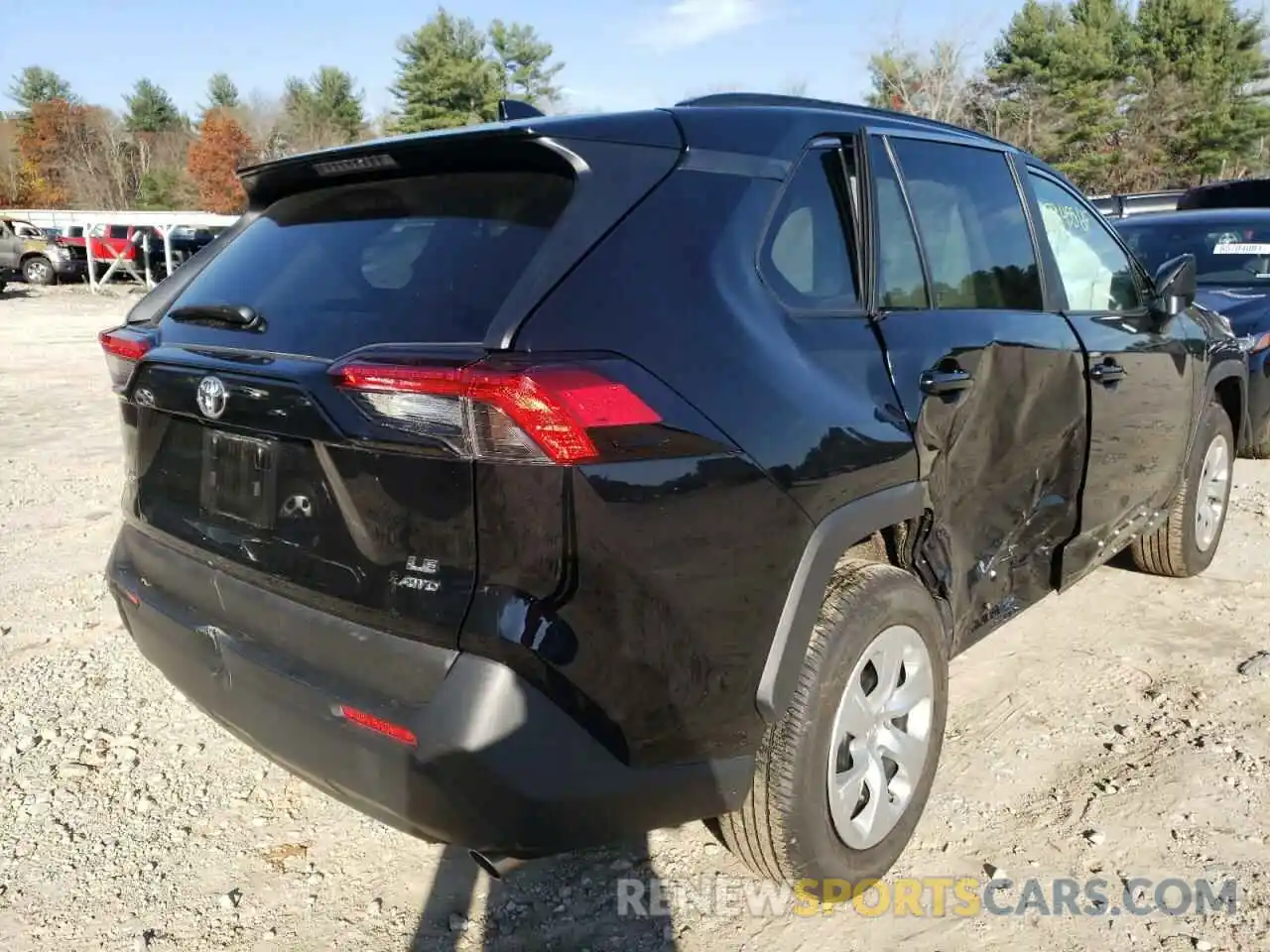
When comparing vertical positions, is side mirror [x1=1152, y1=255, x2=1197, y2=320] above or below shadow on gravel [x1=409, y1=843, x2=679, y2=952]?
above

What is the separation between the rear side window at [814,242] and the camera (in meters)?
2.30

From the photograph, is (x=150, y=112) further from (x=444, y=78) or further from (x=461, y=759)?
(x=461, y=759)

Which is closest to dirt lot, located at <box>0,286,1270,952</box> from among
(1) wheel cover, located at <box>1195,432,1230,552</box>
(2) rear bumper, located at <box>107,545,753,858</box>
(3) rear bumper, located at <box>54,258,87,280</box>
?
(1) wheel cover, located at <box>1195,432,1230,552</box>

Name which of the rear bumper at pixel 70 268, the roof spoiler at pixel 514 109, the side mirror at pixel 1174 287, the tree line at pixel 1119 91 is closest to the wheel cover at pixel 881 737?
the roof spoiler at pixel 514 109

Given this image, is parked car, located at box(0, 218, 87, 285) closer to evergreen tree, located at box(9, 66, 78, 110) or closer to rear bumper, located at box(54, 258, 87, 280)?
rear bumper, located at box(54, 258, 87, 280)

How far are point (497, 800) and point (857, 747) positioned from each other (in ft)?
3.31

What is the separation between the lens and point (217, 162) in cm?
6119

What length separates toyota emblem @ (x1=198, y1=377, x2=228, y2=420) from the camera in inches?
85.5

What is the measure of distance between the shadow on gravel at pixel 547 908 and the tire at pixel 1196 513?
3028 millimetres

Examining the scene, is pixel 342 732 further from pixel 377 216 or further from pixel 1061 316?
pixel 1061 316

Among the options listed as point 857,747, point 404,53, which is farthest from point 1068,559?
point 404,53

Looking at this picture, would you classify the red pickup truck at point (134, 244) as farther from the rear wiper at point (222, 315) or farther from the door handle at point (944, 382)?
the door handle at point (944, 382)

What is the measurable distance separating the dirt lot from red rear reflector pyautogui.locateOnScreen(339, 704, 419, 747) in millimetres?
766

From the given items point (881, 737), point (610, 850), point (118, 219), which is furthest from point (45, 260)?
point (881, 737)
